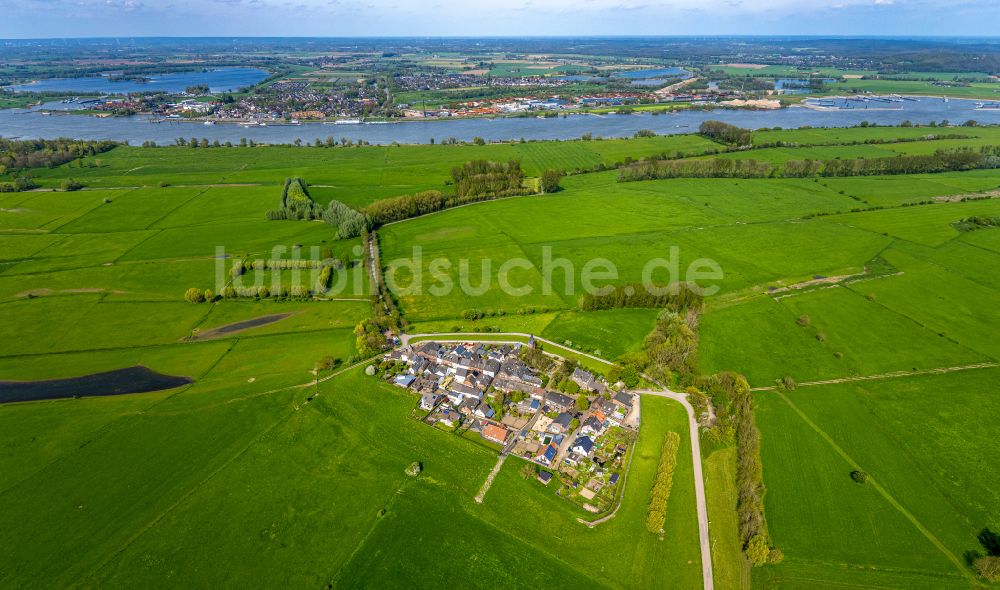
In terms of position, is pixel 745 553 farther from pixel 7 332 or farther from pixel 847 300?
pixel 7 332

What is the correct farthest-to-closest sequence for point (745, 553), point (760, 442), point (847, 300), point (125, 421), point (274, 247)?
point (274, 247) → point (847, 300) → point (125, 421) → point (760, 442) → point (745, 553)

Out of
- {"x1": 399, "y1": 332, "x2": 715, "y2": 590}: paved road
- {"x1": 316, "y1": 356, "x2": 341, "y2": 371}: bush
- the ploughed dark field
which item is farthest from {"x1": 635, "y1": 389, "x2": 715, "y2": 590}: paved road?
the ploughed dark field

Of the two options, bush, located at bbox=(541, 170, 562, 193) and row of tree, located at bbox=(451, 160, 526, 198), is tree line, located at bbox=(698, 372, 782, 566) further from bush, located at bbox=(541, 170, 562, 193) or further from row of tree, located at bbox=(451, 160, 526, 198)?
bush, located at bbox=(541, 170, 562, 193)

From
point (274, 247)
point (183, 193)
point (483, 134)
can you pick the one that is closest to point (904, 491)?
point (274, 247)

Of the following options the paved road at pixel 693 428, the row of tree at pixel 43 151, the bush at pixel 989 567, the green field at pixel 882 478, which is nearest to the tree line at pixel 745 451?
the green field at pixel 882 478

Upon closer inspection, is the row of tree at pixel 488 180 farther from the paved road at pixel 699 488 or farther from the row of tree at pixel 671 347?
the paved road at pixel 699 488

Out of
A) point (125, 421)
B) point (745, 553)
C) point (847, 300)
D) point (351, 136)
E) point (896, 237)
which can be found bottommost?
point (745, 553)

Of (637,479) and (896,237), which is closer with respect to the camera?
(637,479)
